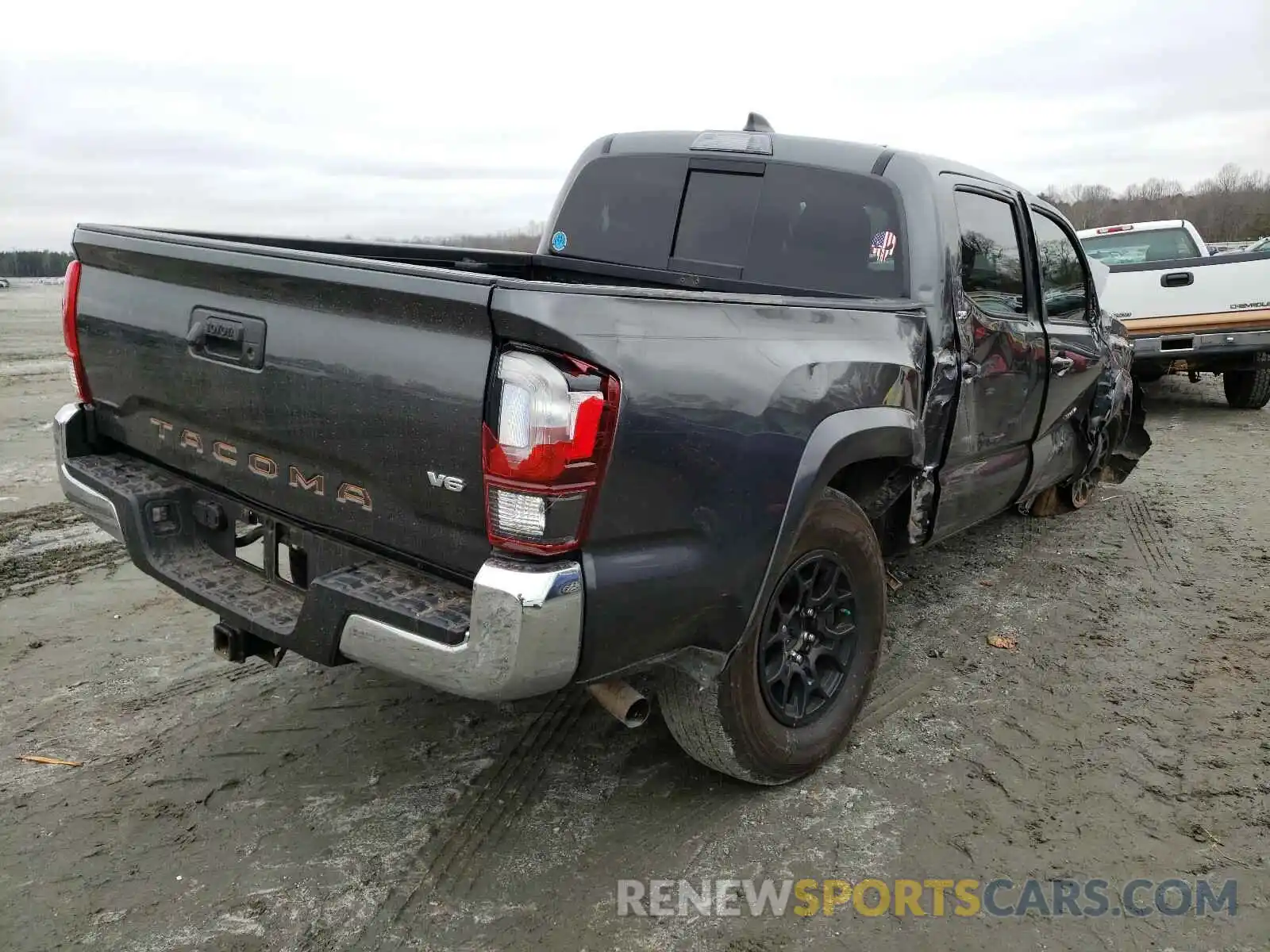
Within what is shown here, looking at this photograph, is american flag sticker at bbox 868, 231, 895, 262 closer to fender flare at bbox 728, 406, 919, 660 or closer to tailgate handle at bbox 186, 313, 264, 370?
fender flare at bbox 728, 406, 919, 660

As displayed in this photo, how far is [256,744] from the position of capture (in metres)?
3.27

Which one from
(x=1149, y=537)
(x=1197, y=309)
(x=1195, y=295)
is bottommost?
(x=1149, y=537)

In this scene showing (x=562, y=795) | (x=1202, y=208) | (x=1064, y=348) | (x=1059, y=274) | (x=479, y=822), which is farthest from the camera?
(x=1202, y=208)

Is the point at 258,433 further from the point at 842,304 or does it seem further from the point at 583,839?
the point at 842,304

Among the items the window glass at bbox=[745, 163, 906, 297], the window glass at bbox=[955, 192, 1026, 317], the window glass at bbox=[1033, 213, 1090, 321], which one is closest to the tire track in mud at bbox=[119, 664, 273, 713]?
the window glass at bbox=[745, 163, 906, 297]

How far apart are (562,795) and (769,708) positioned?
0.71 meters

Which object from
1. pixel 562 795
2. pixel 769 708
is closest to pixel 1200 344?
pixel 769 708

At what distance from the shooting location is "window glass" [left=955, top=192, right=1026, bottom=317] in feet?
12.6

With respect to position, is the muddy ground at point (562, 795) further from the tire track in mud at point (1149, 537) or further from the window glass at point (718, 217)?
the window glass at point (718, 217)

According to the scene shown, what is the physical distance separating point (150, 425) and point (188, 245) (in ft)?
2.01

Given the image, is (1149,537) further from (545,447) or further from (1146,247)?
(1146,247)

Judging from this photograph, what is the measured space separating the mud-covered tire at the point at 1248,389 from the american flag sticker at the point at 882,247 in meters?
8.01

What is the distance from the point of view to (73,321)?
10.3 ft

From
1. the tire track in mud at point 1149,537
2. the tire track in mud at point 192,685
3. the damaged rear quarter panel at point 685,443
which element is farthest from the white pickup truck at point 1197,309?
the tire track in mud at point 192,685
